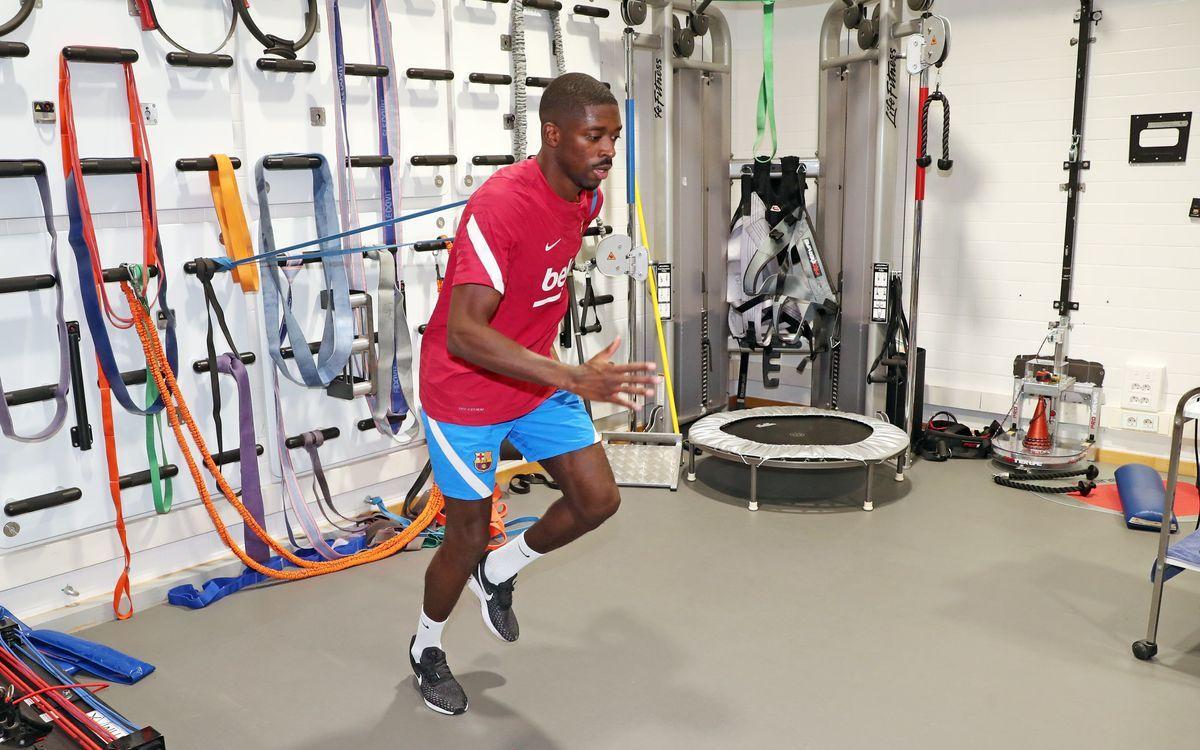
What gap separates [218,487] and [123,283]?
2.71 ft

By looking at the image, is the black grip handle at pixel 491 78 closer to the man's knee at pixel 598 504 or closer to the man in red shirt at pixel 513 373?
the man in red shirt at pixel 513 373

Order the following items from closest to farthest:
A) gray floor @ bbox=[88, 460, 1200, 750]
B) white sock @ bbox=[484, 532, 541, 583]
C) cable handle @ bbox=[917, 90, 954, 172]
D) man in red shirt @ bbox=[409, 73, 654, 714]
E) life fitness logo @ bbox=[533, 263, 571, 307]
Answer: man in red shirt @ bbox=[409, 73, 654, 714] < life fitness logo @ bbox=[533, 263, 571, 307] < gray floor @ bbox=[88, 460, 1200, 750] < white sock @ bbox=[484, 532, 541, 583] < cable handle @ bbox=[917, 90, 954, 172]

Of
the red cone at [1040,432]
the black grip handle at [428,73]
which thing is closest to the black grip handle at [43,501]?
the black grip handle at [428,73]

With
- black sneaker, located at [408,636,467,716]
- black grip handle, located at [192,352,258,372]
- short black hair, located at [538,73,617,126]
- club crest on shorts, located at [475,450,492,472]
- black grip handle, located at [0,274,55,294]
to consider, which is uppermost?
short black hair, located at [538,73,617,126]

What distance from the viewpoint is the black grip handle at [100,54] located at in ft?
10.9

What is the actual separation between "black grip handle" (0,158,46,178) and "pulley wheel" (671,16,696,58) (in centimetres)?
331

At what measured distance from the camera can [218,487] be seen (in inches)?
150

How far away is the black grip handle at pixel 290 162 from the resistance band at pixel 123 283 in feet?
1.47

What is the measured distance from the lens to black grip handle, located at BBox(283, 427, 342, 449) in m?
4.16

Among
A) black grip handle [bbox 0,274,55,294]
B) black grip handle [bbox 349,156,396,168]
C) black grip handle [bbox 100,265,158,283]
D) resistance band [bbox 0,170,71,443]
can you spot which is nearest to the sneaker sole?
resistance band [bbox 0,170,71,443]

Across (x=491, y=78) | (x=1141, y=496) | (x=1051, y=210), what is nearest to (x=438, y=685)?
(x=491, y=78)

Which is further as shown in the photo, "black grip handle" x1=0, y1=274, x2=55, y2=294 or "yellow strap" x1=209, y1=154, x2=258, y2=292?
"yellow strap" x1=209, y1=154, x2=258, y2=292

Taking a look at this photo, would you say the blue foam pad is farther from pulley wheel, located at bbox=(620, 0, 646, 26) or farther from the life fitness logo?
pulley wheel, located at bbox=(620, 0, 646, 26)

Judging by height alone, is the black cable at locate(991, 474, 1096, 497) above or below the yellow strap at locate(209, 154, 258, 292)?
below
